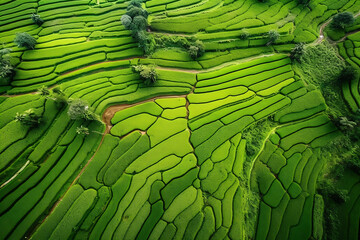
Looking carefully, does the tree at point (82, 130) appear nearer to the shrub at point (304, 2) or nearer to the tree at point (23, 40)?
the tree at point (23, 40)

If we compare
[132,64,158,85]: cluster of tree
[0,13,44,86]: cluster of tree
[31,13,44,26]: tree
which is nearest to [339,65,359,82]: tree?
[132,64,158,85]: cluster of tree

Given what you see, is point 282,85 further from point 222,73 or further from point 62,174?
point 62,174

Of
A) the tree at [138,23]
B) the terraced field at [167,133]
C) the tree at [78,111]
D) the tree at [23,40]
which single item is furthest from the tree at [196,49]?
the tree at [23,40]

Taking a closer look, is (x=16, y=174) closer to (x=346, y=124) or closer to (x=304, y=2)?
(x=346, y=124)

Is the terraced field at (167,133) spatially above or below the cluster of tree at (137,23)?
below

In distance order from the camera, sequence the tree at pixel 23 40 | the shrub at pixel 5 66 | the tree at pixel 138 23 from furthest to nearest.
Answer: the tree at pixel 138 23, the tree at pixel 23 40, the shrub at pixel 5 66
